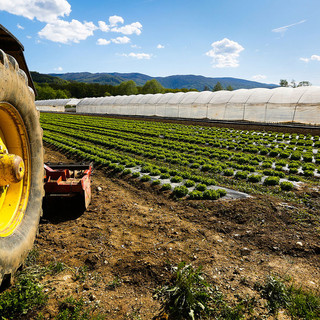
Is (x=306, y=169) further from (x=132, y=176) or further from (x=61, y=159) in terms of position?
(x=61, y=159)

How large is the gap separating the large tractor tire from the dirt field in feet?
3.18

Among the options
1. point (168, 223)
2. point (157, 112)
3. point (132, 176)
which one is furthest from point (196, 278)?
point (157, 112)

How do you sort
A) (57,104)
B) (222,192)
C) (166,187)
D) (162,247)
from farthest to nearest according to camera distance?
1. (57,104)
2. (166,187)
3. (222,192)
4. (162,247)

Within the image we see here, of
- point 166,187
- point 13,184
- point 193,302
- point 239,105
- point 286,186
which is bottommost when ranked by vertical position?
point 166,187

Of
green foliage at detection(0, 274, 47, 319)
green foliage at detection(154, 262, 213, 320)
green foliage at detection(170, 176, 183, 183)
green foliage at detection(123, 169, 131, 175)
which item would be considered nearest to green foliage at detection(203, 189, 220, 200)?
green foliage at detection(170, 176, 183, 183)

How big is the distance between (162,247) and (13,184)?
9.26ft

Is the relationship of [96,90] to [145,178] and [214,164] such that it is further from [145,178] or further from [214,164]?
[145,178]

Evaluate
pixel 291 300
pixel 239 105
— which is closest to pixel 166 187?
pixel 291 300

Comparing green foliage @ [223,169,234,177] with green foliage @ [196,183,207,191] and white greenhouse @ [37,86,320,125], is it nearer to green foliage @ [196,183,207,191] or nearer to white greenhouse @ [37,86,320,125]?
green foliage @ [196,183,207,191]

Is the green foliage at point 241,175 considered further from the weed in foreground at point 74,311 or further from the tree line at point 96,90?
the tree line at point 96,90

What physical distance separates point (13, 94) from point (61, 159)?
11402 mm

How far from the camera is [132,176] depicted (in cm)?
966

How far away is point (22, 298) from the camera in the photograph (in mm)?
2936

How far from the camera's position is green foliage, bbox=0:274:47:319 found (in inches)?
110
